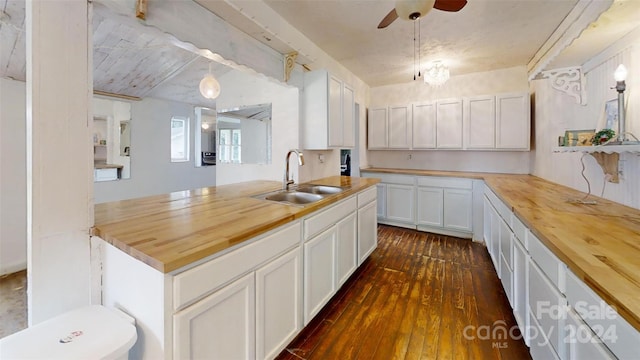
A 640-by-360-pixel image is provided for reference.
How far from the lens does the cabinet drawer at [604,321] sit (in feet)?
2.18

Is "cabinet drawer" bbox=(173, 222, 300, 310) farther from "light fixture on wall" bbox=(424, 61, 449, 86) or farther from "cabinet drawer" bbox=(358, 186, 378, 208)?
"light fixture on wall" bbox=(424, 61, 449, 86)

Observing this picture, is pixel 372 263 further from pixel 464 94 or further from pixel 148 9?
pixel 464 94

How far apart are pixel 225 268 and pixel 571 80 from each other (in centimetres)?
314

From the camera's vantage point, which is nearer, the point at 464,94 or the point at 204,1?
the point at 204,1

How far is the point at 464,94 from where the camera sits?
423 centimetres

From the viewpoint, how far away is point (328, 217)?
1.98m

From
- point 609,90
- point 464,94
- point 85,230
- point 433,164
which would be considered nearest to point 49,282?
point 85,230

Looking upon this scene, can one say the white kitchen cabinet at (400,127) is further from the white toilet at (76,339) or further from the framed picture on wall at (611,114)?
the white toilet at (76,339)

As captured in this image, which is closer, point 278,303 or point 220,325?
point 220,325

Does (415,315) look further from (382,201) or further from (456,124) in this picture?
(456,124)

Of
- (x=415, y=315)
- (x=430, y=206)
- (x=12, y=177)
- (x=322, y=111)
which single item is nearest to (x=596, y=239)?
(x=415, y=315)

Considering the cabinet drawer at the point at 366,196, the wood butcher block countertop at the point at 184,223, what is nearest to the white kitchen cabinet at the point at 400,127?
the cabinet drawer at the point at 366,196

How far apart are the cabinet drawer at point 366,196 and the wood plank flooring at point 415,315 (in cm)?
72

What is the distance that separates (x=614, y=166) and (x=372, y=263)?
2141 mm
